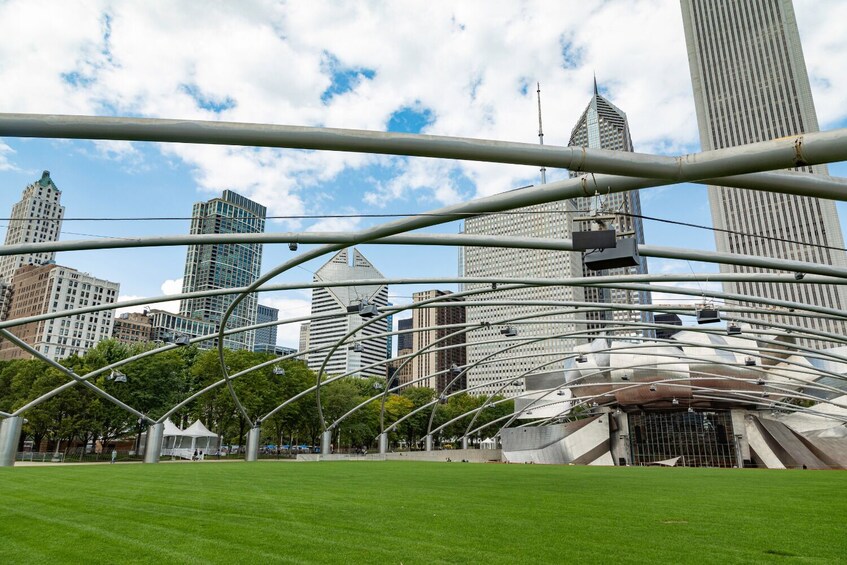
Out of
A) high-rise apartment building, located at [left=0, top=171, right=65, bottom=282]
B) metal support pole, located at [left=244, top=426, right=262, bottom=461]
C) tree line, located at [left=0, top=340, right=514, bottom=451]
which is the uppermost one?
high-rise apartment building, located at [left=0, top=171, right=65, bottom=282]

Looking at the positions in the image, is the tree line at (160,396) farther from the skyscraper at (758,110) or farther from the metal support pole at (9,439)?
the skyscraper at (758,110)

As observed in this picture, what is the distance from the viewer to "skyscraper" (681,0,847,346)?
4776 inches

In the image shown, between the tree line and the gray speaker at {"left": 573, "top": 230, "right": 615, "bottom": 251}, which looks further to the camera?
the tree line

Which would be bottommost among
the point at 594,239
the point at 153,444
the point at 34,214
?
the point at 153,444

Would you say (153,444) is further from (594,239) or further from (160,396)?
(594,239)

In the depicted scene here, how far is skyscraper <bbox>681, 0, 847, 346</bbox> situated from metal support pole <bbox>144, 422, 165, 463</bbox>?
11791 centimetres

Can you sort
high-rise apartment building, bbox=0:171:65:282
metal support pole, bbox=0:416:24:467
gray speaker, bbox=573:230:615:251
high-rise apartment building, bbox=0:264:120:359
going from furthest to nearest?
1. high-rise apartment building, bbox=0:171:65:282
2. high-rise apartment building, bbox=0:264:120:359
3. metal support pole, bbox=0:416:24:467
4. gray speaker, bbox=573:230:615:251

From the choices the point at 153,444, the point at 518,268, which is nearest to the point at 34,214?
the point at 518,268

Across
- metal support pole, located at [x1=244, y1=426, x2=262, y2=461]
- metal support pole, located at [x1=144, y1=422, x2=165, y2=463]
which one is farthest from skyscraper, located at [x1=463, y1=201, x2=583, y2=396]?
metal support pole, located at [x1=144, y1=422, x2=165, y2=463]

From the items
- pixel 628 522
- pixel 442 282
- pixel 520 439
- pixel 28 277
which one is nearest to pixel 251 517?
pixel 628 522

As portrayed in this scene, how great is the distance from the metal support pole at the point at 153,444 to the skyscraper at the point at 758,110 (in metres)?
118

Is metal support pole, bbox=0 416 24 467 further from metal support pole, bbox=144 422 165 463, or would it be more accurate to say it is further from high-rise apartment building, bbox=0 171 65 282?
high-rise apartment building, bbox=0 171 65 282

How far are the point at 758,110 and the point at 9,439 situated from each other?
155630 mm

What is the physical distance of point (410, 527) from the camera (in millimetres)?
8344
